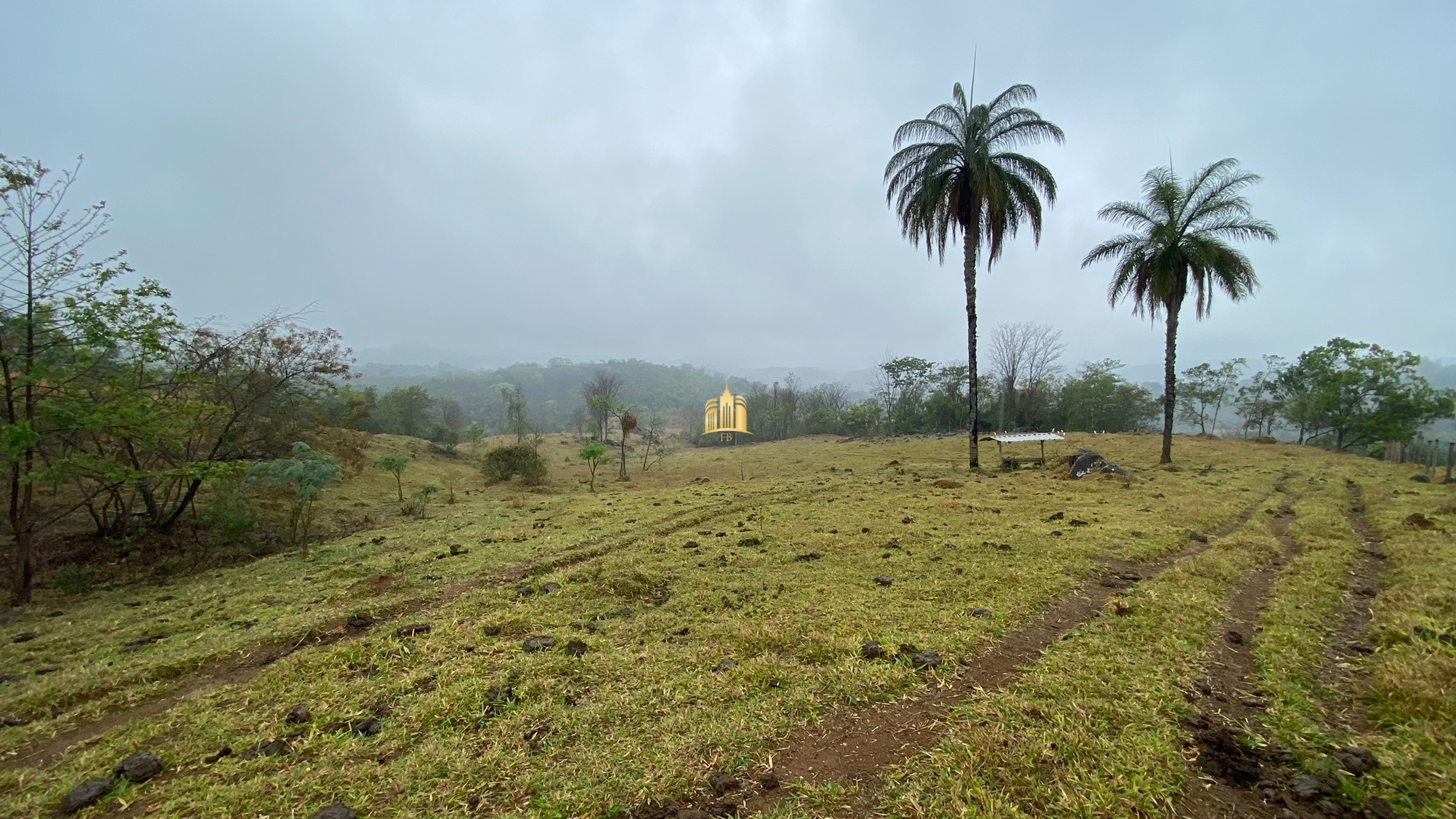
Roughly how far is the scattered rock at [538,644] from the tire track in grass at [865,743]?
2.18m

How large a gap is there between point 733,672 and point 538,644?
5.83 ft

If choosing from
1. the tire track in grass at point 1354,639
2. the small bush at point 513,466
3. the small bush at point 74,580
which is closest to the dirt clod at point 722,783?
the tire track in grass at point 1354,639

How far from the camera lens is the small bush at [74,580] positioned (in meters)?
7.34

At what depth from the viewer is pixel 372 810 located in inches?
100

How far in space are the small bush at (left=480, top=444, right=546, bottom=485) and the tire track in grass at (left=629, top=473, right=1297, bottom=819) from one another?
19.3 meters

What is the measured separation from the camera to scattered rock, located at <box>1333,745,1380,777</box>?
8.63ft

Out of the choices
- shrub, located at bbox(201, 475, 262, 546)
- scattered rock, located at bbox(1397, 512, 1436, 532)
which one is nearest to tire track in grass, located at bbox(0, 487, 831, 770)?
shrub, located at bbox(201, 475, 262, 546)

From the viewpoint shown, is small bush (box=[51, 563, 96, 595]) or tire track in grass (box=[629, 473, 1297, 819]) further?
small bush (box=[51, 563, 96, 595])

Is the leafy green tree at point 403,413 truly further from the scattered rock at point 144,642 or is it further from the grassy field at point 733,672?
the scattered rock at point 144,642

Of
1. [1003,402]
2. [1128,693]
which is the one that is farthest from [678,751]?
[1003,402]

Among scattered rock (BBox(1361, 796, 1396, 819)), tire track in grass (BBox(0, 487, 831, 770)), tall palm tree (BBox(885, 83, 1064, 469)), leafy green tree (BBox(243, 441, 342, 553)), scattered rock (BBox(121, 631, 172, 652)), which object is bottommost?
scattered rock (BBox(121, 631, 172, 652))

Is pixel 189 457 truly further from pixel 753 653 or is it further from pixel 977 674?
pixel 977 674

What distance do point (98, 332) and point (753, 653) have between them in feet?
30.1

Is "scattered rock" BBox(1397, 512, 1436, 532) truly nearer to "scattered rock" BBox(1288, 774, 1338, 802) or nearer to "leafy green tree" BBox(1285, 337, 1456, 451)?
"scattered rock" BBox(1288, 774, 1338, 802)
